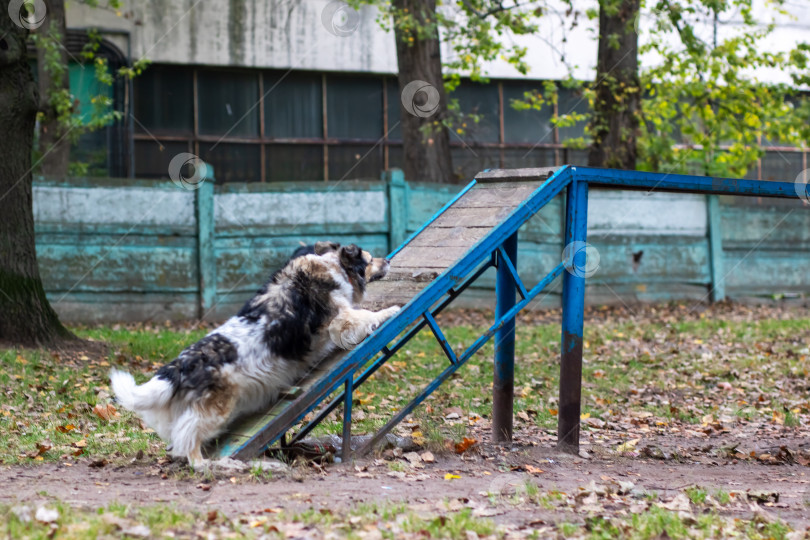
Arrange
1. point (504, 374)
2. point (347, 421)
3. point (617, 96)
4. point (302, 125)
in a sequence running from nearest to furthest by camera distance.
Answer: point (347, 421) → point (504, 374) → point (617, 96) → point (302, 125)

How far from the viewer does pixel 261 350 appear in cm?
531

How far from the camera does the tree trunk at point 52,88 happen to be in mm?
12594

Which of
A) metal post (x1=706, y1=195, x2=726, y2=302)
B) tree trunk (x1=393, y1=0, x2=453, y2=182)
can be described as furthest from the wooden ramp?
metal post (x1=706, y1=195, x2=726, y2=302)

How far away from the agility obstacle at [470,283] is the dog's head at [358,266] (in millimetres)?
141

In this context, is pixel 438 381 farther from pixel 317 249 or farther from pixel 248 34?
pixel 248 34

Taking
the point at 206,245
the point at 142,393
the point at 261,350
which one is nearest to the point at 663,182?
the point at 261,350

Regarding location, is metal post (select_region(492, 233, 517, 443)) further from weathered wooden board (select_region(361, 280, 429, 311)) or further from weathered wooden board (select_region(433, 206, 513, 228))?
weathered wooden board (select_region(361, 280, 429, 311))

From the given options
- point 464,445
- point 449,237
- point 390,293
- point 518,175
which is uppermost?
point 518,175

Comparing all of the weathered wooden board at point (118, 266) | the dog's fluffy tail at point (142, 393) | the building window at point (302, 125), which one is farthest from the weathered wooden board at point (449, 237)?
the building window at point (302, 125)

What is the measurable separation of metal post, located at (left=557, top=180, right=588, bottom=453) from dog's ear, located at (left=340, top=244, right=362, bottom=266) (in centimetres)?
143

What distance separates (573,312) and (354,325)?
64.7 inches

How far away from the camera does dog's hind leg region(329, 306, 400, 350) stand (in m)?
5.39

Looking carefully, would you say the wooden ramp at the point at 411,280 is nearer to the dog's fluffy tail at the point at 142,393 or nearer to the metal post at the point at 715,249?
the dog's fluffy tail at the point at 142,393

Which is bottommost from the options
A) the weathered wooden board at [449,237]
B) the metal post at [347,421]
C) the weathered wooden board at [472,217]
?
the metal post at [347,421]
